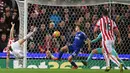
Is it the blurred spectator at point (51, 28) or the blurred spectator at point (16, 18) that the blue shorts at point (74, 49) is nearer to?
the blurred spectator at point (51, 28)

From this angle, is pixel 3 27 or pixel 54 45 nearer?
pixel 54 45

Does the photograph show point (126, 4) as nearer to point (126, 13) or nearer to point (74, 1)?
point (126, 13)

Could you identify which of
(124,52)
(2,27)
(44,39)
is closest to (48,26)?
(44,39)

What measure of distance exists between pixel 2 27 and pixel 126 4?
15.4 ft

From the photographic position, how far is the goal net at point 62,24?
56.0 ft

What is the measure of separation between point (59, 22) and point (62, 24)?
0.27m

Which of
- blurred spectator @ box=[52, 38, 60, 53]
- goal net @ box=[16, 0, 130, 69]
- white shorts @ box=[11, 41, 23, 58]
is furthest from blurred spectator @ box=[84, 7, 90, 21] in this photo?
white shorts @ box=[11, 41, 23, 58]

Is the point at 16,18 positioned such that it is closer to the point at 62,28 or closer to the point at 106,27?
the point at 62,28

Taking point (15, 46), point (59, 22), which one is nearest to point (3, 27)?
point (15, 46)

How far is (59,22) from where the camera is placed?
18.2m

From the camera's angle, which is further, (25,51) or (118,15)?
(118,15)

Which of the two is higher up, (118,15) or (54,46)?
(118,15)

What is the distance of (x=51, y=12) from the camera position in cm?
1831

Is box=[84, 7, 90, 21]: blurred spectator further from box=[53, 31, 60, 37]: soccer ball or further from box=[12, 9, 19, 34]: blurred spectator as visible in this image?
box=[12, 9, 19, 34]: blurred spectator
